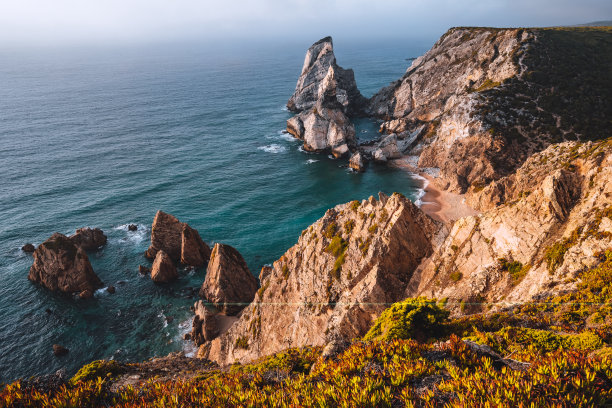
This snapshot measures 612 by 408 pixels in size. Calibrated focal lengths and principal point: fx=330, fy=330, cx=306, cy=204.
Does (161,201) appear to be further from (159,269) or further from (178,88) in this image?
(178,88)

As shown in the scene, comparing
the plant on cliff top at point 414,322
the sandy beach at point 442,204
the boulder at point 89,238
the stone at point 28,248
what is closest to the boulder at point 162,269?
the boulder at point 89,238

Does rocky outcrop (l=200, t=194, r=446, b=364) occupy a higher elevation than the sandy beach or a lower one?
higher

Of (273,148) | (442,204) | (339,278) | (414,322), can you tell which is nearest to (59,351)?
(339,278)

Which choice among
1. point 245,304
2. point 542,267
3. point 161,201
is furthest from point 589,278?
point 161,201

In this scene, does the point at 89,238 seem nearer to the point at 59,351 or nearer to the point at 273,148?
the point at 59,351

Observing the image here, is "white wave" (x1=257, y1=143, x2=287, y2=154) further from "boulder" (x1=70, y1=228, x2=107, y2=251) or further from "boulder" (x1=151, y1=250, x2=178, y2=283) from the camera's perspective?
"boulder" (x1=151, y1=250, x2=178, y2=283)

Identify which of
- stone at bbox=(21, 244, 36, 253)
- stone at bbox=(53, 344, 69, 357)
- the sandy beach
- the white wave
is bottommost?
stone at bbox=(53, 344, 69, 357)

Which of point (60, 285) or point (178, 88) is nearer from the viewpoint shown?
point (60, 285)

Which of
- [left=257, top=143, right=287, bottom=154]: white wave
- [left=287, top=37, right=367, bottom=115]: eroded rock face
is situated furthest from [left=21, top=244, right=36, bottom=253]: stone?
[left=287, top=37, right=367, bottom=115]: eroded rock face
